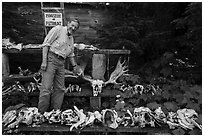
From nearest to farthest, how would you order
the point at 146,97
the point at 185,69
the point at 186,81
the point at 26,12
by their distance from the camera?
the point at 146,97 < the point at 186,81 < the point at 185,69 < the point at 26,12

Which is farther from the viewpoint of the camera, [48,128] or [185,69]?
[185,69]

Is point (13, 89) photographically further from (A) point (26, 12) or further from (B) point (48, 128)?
(A) point (26, 12)

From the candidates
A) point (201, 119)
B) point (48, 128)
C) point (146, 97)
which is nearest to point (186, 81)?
point (146, 97)

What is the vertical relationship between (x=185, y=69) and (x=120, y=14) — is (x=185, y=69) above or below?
below

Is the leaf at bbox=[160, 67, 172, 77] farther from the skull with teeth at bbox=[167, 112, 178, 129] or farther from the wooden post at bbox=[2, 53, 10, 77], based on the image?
the wooden post at bbox=[2, 53, 10, 77]

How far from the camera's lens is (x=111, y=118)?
3250 millimetres

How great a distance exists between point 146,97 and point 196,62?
64.4 inches

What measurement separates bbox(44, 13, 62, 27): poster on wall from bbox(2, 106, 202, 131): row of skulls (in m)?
1.59

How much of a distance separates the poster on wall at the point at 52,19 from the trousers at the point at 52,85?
2.99 ft

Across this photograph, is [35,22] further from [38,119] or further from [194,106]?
[194,106]

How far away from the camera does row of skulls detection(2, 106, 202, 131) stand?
10.1 ft

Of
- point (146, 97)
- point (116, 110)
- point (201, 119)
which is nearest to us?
point (201, 119)

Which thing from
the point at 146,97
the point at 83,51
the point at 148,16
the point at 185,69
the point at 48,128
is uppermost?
the point at 148,16

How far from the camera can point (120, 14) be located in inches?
195
